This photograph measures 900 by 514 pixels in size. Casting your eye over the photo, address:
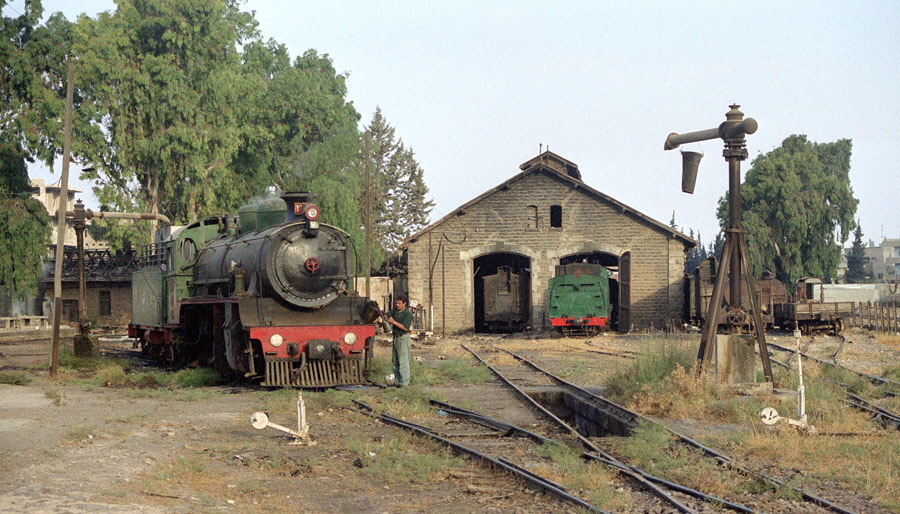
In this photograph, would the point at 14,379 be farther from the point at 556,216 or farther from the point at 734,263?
the point at 556,216

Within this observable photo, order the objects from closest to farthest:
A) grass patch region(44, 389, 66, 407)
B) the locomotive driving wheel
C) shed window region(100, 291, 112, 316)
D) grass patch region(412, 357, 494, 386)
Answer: the locomotive driving wheel, grass patch region(44, 389, 66, 407), grass patch region(412, 357, 494, 386), shed window region(100, 291, 112, 316)

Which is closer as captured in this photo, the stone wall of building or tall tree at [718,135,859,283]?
the stone wall of building

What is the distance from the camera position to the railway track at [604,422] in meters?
6.89

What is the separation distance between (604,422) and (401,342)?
397cm

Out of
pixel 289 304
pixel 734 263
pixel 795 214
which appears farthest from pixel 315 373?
pixel 795 214

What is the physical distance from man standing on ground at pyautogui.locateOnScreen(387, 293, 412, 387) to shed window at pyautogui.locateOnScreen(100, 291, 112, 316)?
3293cm

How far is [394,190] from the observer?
240 feet

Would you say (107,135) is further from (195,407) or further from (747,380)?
(747,380)

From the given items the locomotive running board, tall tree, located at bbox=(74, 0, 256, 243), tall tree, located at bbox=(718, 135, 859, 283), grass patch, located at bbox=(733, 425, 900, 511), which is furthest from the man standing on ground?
tall tree, located at bbox=(718, 135, 859, 283)

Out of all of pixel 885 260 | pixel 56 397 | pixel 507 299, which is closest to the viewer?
pixel 56 397

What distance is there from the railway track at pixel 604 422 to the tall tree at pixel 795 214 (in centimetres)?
4240

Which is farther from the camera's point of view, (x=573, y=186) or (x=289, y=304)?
(x=573, y=186)

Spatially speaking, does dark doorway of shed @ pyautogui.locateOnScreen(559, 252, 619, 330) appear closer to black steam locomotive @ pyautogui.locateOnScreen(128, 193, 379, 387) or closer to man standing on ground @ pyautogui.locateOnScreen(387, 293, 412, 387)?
man standing on ground @ pyautogui.locateOnScreen(387, 293, 412, 387)

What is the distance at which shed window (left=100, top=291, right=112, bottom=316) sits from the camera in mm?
43812
